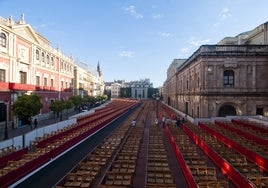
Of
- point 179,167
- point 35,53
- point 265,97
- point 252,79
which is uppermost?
point 35,53

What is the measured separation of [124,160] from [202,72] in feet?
79.2

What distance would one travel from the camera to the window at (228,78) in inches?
1383

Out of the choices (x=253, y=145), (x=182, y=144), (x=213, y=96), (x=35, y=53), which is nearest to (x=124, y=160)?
(x=182, y=144)

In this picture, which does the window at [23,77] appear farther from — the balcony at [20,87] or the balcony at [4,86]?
the balcony at [4,86]

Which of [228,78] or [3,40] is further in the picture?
[228,78]

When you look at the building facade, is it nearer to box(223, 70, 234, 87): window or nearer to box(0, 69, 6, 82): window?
box(0, 69, 6, 82): window

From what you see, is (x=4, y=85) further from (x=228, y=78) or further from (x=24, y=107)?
(x=228, y=78)

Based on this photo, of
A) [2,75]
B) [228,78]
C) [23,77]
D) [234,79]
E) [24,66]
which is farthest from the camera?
[23,77]

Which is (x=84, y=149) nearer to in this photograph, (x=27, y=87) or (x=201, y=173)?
(x=201, y=173)

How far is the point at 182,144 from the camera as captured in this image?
18172 mm

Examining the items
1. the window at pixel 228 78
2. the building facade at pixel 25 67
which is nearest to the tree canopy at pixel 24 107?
the building facade at pixel 25 67

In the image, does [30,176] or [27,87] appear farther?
[27,87]

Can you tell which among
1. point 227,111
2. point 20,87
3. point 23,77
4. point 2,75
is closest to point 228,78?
point 227,111

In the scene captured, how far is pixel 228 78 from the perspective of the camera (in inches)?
1387
